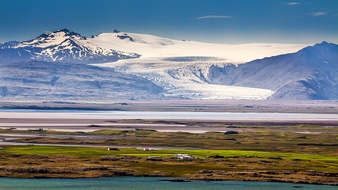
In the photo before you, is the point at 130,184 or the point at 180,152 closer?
the point at 130,184

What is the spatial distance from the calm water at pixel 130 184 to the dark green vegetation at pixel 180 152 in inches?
97.3

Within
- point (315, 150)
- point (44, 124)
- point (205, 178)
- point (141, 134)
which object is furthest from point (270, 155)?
point (44, 124)

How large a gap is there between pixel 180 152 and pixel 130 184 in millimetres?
29877

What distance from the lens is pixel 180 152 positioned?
104688mm

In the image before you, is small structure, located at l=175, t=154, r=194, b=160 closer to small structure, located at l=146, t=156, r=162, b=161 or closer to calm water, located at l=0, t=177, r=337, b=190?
small structure, located at l=146, t=156, r=162, b=161

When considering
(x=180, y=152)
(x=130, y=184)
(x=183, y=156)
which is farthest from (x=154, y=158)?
(x=130, y=184)

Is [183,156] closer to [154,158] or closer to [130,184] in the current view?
[154,158]

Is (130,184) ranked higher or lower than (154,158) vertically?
lower

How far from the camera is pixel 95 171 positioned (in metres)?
82.2

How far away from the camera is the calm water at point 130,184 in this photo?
238 feet

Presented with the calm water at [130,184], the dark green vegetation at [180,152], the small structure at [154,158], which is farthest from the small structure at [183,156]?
the calm water at [130,184]

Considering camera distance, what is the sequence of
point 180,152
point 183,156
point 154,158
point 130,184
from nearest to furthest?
point 130,184, point 154,158, point 183,156, point 180,152

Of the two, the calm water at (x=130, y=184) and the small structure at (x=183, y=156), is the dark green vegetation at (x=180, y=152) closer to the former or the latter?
the small structure at (x=183, y=156)

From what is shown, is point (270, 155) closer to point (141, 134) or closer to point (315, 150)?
point (315, 150)
